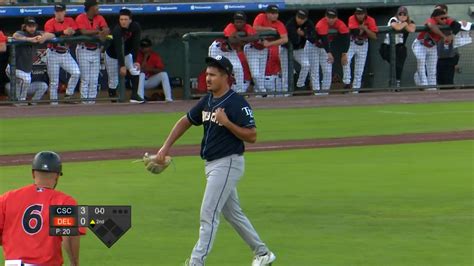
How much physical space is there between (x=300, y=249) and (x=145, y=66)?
1418cm

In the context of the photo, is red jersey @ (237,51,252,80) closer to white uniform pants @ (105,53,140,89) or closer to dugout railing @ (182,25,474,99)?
dugout railing @ (182,25,474,99)

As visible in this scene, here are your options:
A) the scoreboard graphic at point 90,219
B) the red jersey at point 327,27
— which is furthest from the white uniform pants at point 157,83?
the scoreboard graphic at point 90,219

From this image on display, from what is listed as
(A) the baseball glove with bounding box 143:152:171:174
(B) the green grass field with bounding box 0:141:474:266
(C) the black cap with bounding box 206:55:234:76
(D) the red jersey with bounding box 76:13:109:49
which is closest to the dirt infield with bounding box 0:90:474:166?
(B) the green grass field with bounding box 0:141:474:266

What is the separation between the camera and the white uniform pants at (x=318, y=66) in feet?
80.6

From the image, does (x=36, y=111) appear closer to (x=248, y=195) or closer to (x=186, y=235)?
(x=248, y=195)

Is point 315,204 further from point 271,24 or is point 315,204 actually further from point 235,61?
point 271,24

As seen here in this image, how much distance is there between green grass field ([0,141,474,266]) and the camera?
32.5 ft

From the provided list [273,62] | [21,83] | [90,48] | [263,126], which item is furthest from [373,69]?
[21,83]

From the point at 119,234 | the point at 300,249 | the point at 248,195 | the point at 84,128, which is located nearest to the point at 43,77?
the point at 84,128

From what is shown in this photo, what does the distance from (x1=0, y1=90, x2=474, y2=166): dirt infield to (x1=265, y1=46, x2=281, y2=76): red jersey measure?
599 mm

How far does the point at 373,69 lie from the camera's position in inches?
1020

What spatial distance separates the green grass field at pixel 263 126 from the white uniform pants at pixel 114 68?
190 cm

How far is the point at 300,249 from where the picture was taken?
395 inches

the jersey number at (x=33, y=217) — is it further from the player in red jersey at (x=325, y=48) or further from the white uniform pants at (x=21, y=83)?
the player in red jersey at (x=325, y=48)
